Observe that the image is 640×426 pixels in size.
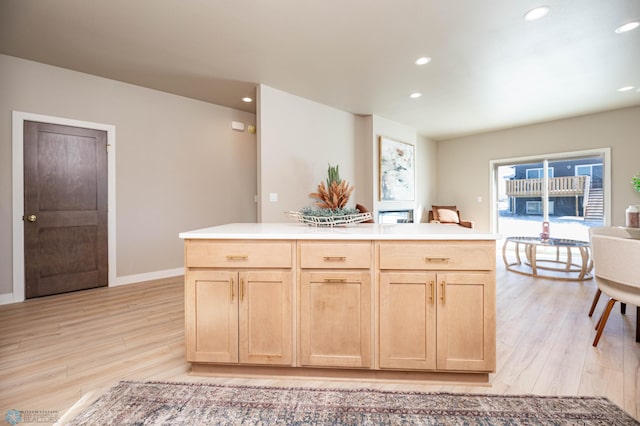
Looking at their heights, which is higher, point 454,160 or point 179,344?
point 454,160

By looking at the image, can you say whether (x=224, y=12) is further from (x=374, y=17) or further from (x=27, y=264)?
(x=27, y=264)

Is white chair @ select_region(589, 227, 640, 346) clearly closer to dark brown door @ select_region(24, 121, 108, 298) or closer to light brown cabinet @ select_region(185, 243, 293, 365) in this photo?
light brown cabinet @ select_region(185, 243, 293, 365)

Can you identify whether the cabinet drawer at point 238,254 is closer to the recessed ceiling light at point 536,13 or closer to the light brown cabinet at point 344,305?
the light brown cabinet at point 344,305

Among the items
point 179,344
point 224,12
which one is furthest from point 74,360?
point 224,12

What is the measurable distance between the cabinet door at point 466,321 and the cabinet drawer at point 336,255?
16.9 inches

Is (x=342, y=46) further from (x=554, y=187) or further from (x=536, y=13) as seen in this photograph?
(x=554, y=187)

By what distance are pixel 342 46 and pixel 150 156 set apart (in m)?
2.92

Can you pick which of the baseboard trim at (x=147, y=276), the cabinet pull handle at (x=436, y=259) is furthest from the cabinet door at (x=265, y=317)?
the baseboard trim at (x=147, y=276)

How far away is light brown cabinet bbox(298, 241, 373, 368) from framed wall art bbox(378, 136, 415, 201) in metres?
3.88

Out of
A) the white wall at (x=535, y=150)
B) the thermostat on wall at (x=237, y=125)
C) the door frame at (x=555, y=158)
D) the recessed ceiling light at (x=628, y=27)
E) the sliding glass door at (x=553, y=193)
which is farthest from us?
the sliding glass door at (x=553, y=193)

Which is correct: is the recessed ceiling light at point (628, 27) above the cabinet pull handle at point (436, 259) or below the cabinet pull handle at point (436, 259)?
above

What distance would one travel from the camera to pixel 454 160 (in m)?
7.30

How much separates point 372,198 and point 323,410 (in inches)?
161

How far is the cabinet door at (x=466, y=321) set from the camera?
5.25 feet
